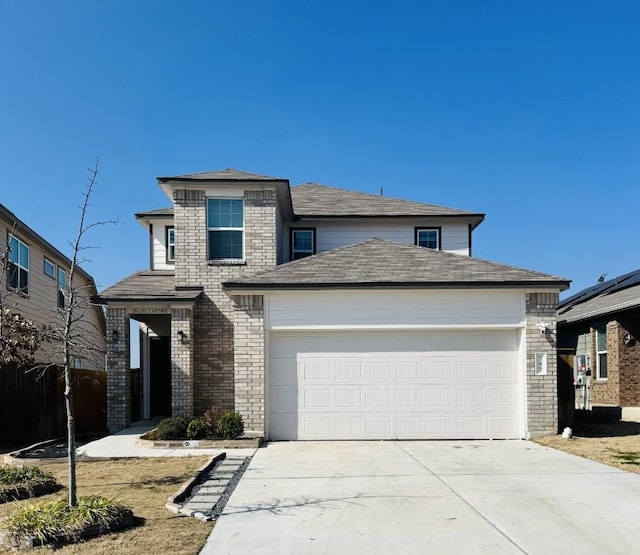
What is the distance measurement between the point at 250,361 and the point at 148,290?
12.4ft

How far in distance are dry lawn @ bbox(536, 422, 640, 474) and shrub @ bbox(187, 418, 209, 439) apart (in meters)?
6.87

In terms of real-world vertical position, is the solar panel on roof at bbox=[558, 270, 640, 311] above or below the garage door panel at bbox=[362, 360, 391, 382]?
above

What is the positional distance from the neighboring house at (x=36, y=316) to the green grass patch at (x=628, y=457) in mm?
8762

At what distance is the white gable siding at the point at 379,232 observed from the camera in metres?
17.0

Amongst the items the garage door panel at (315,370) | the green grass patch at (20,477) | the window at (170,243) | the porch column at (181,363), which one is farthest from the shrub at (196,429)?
the window at (170,243)

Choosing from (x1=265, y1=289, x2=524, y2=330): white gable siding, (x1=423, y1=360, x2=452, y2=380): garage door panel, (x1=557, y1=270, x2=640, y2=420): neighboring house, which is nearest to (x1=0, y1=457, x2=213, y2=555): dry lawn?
(x1=265, y1=289, x2=524, y2=330): white gable siding

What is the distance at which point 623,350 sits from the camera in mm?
17391

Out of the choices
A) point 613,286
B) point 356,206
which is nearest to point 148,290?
point 356,206

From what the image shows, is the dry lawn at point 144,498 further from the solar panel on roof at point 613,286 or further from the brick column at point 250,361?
the solar panel on roof at point 613,286

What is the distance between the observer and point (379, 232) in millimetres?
17109

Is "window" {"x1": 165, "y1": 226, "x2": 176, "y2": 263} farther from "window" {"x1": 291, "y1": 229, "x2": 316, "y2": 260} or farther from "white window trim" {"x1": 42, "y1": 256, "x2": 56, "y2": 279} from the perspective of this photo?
"white window trim" {"x1": 42, "y1": 256, "x2": 56, "y2": 279}

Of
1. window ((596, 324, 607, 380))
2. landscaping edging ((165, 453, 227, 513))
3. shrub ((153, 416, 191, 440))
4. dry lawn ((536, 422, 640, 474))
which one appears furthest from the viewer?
window ((596, 324, 607, 380))

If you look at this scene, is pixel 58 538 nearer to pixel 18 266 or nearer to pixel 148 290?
pixel 148 290

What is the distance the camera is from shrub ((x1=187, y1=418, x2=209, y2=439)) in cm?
1162
